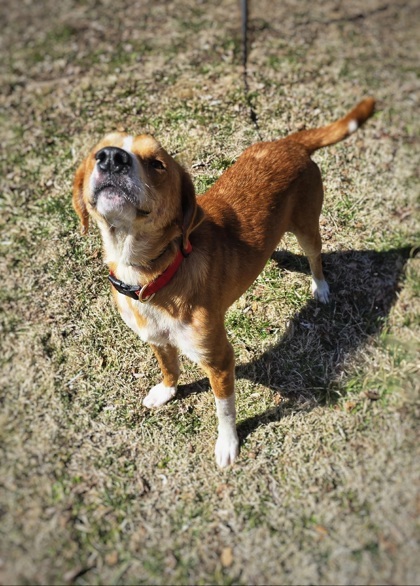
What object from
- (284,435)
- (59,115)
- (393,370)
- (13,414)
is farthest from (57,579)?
(59,115)

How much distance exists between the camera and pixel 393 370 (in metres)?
4.37

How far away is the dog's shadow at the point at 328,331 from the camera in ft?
14.5

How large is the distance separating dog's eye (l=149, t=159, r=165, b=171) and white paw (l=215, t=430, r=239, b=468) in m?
2.07

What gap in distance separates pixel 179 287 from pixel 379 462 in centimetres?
199

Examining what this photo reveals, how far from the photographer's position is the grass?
362 centimetres

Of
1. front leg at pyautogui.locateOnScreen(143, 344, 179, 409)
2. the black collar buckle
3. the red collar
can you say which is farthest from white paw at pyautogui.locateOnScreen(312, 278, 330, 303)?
the black collar buckle

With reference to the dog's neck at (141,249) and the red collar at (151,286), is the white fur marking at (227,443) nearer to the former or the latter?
the red collar at (151,286)

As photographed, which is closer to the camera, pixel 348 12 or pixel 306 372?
pixel 306 372

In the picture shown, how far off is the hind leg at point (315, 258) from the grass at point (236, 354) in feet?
0.49

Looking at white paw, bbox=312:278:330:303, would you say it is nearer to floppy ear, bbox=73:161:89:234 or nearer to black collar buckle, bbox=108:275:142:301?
black collar buckle, bbox=108:275:142:301

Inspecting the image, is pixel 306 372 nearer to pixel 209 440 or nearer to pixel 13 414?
pixel 209 440

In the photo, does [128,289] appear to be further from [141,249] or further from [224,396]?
[224,396]

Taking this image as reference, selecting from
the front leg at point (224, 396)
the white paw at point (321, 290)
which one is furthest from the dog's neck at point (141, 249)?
the white paw at point (321, 290)

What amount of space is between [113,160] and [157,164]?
0.99ft
